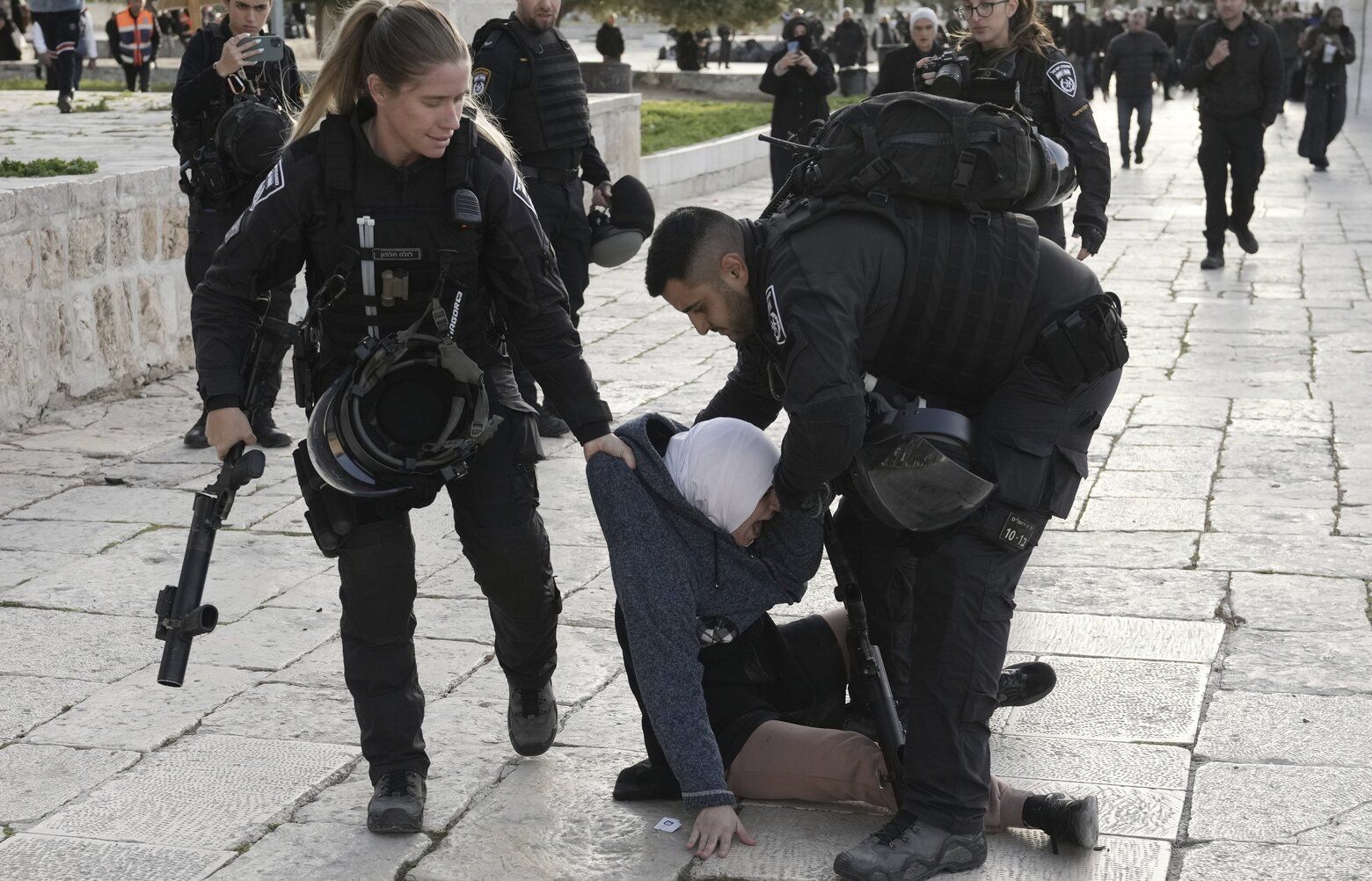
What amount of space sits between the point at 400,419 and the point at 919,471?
97 centimetres

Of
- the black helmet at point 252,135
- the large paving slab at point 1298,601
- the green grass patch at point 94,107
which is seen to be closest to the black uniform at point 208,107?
the black helmet at point 252,135

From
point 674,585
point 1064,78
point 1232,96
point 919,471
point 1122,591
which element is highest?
point 1064,78

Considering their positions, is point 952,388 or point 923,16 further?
point 923,16

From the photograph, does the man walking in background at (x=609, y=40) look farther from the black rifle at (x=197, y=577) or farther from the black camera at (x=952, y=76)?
the black rifle at (x=197, y=577)

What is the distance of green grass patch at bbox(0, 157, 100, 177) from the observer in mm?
7066

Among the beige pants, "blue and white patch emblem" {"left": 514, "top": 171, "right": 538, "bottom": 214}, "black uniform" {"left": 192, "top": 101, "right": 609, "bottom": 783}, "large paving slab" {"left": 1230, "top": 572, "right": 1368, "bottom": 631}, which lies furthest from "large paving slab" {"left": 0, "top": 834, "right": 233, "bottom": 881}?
"large paving slab" {"left": 1230, "top": 572, "right": 1368, "bottom": 631}

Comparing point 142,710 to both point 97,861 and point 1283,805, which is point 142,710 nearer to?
point 97,861

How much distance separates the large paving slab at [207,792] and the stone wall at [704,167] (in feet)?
32.5

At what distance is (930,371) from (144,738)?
1.93 m

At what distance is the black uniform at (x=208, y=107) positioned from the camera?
5.70 meters

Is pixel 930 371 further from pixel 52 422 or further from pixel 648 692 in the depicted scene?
pixel 52 422

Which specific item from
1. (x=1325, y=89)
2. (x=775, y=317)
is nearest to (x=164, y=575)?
(x=775, y=317)

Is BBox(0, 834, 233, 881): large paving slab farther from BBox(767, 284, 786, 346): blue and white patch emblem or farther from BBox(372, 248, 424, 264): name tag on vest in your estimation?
BBox(767, 284, 786, 346): blue and white patch emblem

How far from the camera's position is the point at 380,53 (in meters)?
3.00
